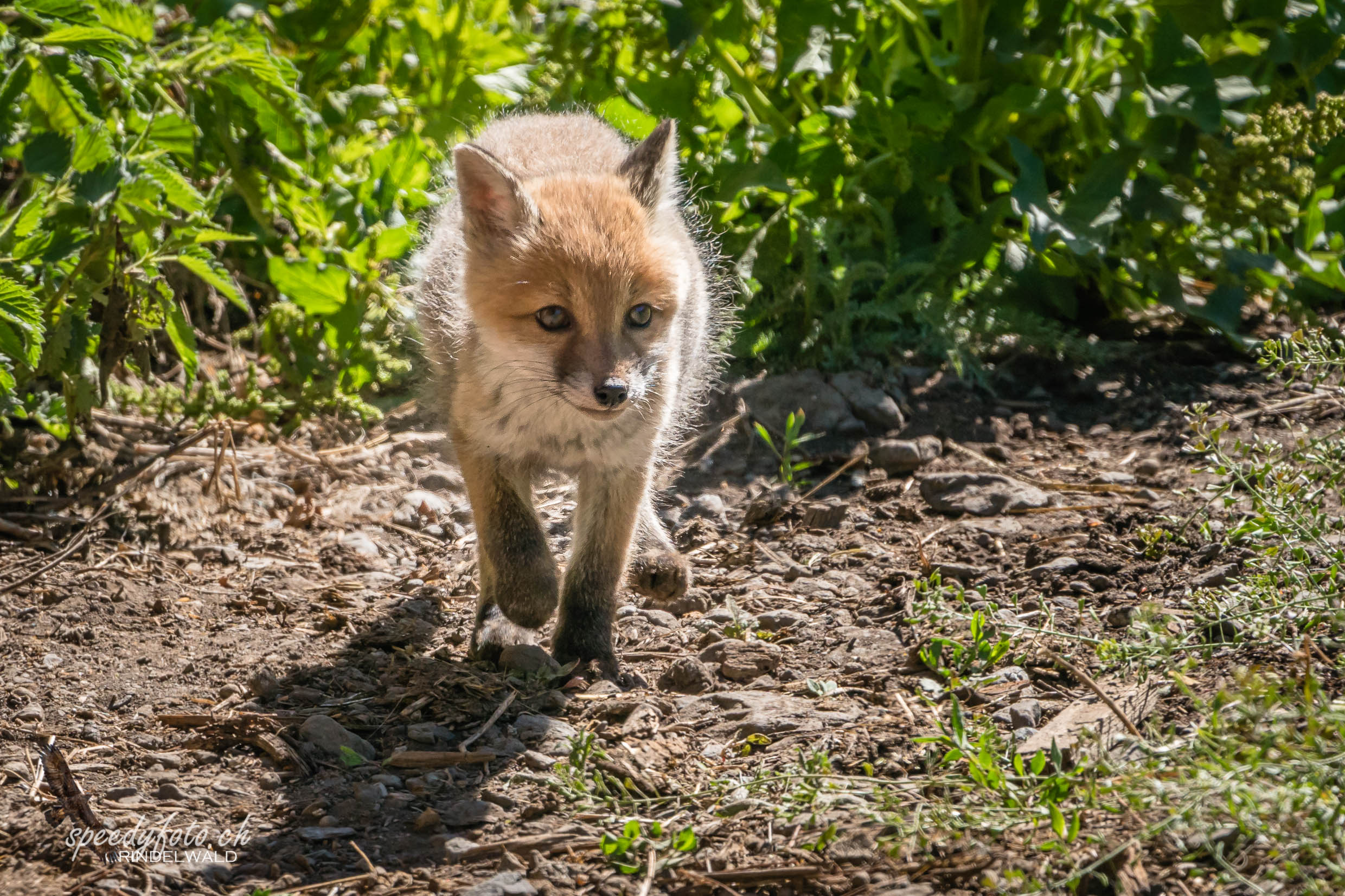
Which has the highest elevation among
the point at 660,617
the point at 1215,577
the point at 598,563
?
the point at 1215,577

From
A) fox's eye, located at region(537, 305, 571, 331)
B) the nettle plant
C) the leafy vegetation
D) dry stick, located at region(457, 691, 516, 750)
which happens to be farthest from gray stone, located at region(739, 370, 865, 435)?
dry stick, located at region(457, 691, 516, 750)

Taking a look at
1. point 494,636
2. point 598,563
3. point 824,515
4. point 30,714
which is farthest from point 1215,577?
point 30,714

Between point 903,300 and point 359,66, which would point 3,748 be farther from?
point 359,66

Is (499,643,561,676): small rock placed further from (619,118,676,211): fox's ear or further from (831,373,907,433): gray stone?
(831,373,907,433): gray stone

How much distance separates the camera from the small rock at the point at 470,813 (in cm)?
284

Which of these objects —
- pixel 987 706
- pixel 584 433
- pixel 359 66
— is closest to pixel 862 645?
pixel 987 706

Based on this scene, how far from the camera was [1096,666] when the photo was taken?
3346mm

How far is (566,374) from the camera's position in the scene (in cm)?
385

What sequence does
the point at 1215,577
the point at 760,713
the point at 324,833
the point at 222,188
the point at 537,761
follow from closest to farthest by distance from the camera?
the point at 324,833
the point at 537,761
the point at 760,713
the point at 1215,577
the point at 222,188

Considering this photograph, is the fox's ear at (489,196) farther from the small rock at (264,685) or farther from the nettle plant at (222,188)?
the small rock at (264,685)

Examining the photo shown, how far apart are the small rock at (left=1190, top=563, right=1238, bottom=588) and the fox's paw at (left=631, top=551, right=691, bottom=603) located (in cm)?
177

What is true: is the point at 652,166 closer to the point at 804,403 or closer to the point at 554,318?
the point at 554,318

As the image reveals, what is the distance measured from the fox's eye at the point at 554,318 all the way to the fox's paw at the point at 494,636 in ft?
3.36

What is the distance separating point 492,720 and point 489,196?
1.84 m
